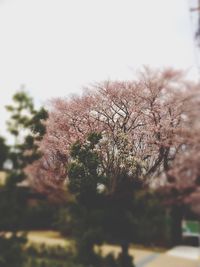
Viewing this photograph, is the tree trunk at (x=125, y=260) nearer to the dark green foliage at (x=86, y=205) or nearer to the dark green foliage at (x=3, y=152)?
the dark green foliage at (x=86, y=205)

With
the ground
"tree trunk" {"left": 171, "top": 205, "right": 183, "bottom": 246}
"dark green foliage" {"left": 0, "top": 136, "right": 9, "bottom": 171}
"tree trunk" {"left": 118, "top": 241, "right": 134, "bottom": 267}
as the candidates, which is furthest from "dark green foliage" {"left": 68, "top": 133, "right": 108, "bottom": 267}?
"tree trunk" {"left": 171, "top": 205, "right": 183, "bottom": 246}

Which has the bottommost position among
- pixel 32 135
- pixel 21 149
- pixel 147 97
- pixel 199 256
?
pixel 199 256

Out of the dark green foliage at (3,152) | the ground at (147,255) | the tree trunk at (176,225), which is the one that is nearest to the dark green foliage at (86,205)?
the ground at (147,255)

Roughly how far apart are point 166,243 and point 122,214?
14.7 ft

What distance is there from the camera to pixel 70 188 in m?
12.9

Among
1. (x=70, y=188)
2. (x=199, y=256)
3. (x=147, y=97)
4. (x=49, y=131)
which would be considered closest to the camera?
(x=70, y=188)

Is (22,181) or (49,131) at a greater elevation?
(49,131)

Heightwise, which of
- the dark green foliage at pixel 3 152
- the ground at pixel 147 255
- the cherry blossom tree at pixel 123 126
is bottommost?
the ground at pixel 147 255

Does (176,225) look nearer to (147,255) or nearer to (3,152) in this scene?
(147,255)

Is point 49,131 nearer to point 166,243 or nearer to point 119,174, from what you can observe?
point 119,174

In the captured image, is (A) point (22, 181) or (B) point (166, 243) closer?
(A) point (22, 181)

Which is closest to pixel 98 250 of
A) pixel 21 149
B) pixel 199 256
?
pixel 21 149

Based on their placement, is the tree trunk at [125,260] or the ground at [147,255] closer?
the tree trunk at [125,260]

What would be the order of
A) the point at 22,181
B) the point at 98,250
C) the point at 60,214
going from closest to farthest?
the point at 22,181 < the point at 98,250 < the point at 60,214
